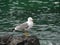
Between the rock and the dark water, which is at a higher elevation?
the rock

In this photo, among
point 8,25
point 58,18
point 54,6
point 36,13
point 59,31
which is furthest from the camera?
point 54,6

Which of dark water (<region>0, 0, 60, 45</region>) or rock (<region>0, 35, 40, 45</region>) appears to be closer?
rock (<region>0, 35, 40, 45</region>)

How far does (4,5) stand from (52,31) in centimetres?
804

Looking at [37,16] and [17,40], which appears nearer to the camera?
[17,40]

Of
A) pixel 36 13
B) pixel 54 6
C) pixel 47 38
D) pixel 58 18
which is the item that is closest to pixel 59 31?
pixel 47 38

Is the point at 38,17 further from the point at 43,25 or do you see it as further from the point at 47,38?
the point at 47,38

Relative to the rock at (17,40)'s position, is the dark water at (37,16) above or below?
below

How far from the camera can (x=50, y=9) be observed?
20984 mm

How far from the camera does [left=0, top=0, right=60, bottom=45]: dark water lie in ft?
47.6

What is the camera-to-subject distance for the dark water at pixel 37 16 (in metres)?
14.5

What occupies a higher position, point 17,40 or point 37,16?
point 17,40

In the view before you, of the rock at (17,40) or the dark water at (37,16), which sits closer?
the rock at (17,40)

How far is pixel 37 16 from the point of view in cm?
1889

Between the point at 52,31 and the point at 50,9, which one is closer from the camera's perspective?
the point at 52,31
